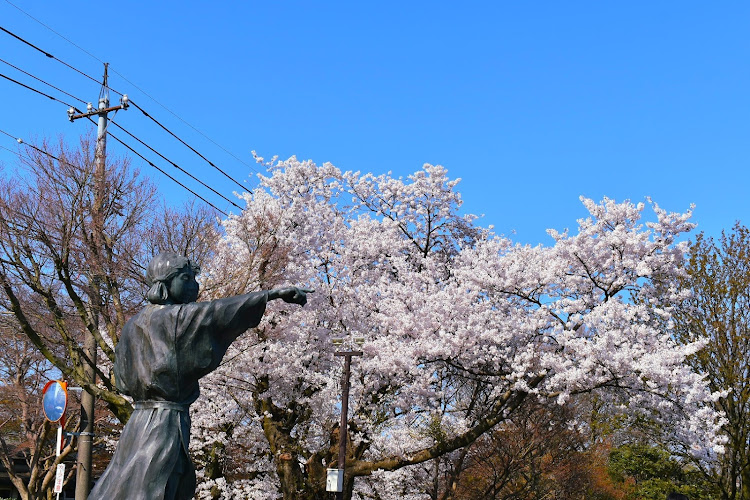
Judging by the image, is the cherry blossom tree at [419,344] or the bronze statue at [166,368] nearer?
the bronze statue at [166,368]

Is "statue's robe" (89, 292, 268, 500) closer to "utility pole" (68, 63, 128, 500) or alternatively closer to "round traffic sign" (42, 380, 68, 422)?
"round traffic sign" (42, 380, 68, 422)

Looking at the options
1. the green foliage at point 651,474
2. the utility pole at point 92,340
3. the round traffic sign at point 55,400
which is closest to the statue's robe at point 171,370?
the round traffic sign at point 55,400

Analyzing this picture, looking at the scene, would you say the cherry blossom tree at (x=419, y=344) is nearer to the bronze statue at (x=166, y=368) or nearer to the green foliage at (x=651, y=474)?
the green foliage at (x=651, y=474)

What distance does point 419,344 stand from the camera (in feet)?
48.3

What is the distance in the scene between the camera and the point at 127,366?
5016mm

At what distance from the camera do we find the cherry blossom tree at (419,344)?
1365cm

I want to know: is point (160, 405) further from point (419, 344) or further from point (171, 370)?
point (419, 344)

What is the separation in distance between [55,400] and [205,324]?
7.28m

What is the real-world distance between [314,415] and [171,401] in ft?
41.1

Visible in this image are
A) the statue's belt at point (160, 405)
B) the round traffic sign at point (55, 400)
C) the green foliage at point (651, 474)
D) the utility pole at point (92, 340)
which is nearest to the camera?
the statue's belt at point (160, 405)

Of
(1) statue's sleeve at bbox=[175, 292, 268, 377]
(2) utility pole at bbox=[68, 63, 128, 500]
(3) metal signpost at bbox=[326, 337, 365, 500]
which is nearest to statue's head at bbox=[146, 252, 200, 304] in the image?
(1) statue's sleeve at bbox=[175, 292, 268, 377]

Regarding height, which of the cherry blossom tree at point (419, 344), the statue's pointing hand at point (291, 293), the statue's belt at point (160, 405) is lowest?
the statue's belt at point (160, 405)

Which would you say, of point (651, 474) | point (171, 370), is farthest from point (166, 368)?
point (651, 474)

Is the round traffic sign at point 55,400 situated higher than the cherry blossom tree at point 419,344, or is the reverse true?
the cherry blossom tree at point 419,344
